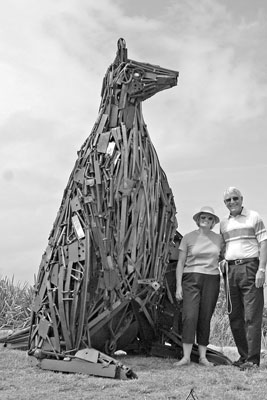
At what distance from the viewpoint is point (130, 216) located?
18.9 ft

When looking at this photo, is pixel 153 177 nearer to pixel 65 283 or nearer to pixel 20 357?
pixel 65 283

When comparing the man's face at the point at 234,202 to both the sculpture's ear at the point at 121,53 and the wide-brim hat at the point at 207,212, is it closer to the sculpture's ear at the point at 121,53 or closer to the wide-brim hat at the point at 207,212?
the wide-brim hat at the point at 207,212

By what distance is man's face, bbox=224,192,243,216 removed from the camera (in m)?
6.08

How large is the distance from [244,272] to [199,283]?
0.48 meters

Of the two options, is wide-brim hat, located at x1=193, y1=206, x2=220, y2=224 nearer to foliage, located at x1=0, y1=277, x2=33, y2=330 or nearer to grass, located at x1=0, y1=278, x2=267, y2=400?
grass, located at x1=0, y1=278, x2=267, y2=400

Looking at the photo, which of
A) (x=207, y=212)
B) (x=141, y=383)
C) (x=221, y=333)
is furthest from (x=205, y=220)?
(x=221, y=333)

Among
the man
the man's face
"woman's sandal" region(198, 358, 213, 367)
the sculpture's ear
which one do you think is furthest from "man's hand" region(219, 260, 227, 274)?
the sculpture's ear

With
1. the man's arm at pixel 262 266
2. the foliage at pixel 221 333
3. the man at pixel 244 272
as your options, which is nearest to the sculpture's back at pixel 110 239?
the man at pixel 244 272

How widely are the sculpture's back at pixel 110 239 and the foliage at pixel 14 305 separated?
3541 millimetres

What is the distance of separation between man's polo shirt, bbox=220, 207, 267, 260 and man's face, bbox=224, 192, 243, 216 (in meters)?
0.06

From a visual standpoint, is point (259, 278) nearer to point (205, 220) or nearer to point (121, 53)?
point (205, 220)

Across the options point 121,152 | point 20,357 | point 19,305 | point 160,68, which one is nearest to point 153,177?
point 121,152

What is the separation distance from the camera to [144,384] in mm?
4945

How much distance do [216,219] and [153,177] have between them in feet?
2.85
